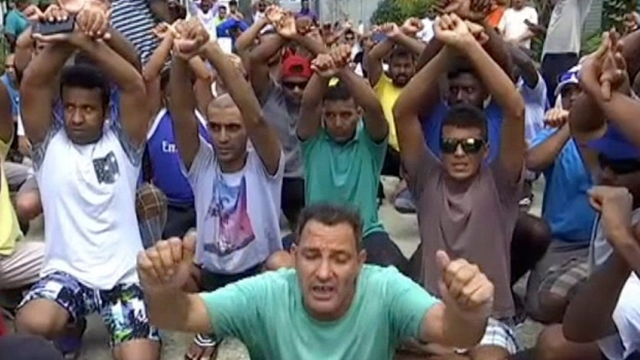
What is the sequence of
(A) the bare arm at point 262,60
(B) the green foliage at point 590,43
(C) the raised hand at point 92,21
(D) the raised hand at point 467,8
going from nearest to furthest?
(C) the raised hand at point 92,21 → (D) the raised hand at point 467,8 → (A) the bare arm at point 262,60 → (B) the green foliage at point 590,43

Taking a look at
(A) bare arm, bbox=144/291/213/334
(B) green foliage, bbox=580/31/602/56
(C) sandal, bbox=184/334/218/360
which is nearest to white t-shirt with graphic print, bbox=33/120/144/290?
→ (C) sandal, bbox=184/334/218/360

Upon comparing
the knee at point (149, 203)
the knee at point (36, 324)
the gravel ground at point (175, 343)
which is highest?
the knee at point (149, 203)

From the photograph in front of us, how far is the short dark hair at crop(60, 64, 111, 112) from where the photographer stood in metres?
4.46

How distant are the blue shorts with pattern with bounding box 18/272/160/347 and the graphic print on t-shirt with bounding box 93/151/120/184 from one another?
17.8 inches

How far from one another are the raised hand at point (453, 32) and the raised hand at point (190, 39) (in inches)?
40.1

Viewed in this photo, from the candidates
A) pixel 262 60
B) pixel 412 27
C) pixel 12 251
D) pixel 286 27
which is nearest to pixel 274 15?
pixel 286 27

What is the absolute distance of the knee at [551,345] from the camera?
405 centimetres

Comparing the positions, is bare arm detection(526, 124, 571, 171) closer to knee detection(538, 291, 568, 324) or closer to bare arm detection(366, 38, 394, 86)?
knee detection(538, 291, 568, 324)

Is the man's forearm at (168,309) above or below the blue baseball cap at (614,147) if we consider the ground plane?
below

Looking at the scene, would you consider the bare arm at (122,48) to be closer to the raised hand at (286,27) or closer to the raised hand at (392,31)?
the raised hand at (286,27)

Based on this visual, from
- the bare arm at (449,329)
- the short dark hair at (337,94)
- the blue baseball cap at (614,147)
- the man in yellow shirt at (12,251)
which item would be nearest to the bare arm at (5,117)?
the man in yellow shirt at (12,251)

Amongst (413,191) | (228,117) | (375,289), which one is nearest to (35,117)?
(228,117)

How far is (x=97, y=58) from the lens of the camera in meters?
4.33

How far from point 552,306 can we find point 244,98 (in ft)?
5.49
